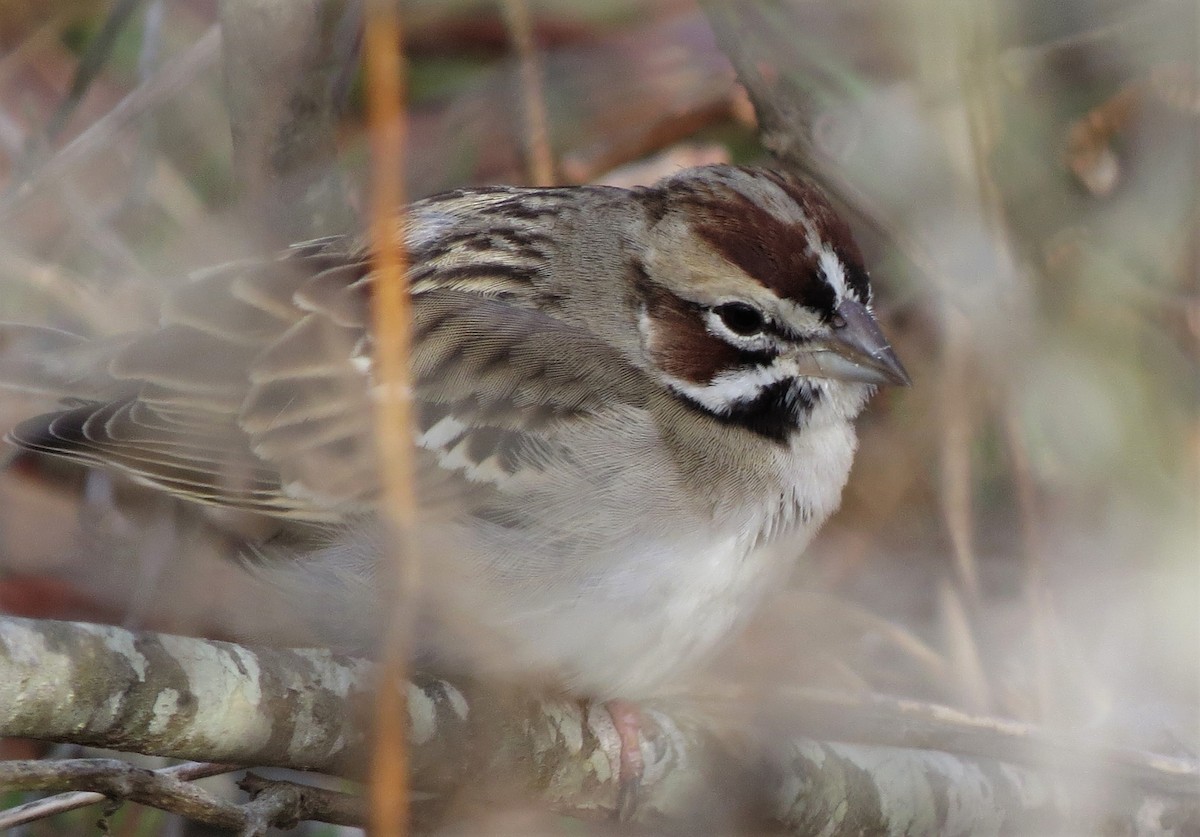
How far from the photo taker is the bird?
282 cm

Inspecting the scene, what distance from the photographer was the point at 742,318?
2979 millimetres

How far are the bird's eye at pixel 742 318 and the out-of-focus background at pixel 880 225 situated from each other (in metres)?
0.71

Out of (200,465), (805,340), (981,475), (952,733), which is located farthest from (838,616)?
(200,465)

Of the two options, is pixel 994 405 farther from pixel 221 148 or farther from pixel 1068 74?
pixel 221 148

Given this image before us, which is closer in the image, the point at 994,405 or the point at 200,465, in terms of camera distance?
the point at 200,465

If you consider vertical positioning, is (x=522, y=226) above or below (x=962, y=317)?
below

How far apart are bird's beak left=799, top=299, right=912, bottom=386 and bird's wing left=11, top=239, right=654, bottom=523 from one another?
0.35 metres

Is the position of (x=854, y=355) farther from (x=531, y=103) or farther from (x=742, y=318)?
(x=531, y=103)

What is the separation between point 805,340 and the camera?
2957mm

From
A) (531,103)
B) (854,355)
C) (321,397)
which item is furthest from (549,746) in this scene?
(531,103)

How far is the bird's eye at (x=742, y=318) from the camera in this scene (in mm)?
2963

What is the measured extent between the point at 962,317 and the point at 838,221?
1.34 metres

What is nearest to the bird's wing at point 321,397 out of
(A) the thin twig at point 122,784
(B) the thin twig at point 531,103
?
(A) the thin twig at point 122,784

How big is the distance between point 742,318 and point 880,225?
869 millimetres
